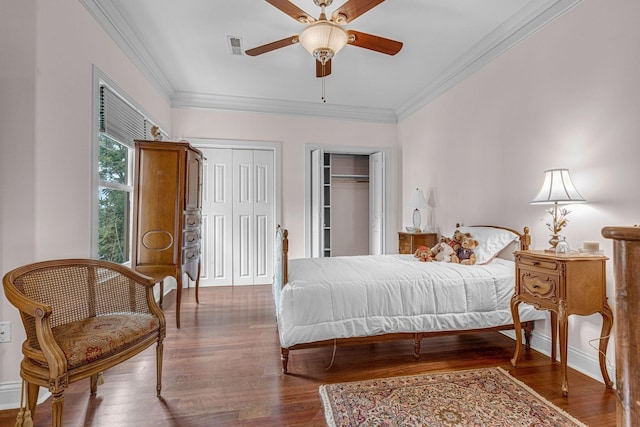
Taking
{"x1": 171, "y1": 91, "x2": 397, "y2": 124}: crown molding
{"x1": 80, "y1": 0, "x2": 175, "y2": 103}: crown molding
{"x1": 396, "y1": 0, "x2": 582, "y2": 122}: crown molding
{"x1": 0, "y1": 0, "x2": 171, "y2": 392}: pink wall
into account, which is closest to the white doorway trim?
{"x1": 171, "y1": 91, "x2": 397, "y2": 124}: crown molding

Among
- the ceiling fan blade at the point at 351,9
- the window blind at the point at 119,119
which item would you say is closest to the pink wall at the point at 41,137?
the window blind at the point at 119,119

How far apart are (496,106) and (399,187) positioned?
2.17 m

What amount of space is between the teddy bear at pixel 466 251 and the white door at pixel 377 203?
2111mm

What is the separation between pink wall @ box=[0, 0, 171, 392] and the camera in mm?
1732

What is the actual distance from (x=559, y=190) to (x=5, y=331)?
353 centimetres

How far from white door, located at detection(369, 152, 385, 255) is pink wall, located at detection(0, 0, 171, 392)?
150 inches

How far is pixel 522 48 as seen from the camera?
105 inches

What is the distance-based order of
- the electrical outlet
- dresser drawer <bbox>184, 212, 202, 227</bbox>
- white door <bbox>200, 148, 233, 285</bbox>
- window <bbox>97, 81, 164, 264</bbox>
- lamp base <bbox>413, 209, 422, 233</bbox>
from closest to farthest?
the electrical outlet
window <bbox>97, 81, 164, 264</bbox>
dresser drawer <bbox>184, 212, 202, 227</bbox>
lamp base <bbox>413, 209, 422, 233</bbox>
white door <bbox>200, 148, 233, 285</bbox>

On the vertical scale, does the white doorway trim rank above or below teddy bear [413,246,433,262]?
above

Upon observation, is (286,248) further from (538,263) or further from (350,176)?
(350,176)

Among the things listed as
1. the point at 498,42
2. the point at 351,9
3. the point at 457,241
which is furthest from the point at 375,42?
the point at 457,241

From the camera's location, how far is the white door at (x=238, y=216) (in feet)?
14.8

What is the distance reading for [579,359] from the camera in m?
2.17

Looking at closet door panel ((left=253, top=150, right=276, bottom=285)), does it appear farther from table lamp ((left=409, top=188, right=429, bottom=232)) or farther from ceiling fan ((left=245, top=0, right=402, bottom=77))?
ceiling fan ((left=245, top=0, right=402, bottom=77))
